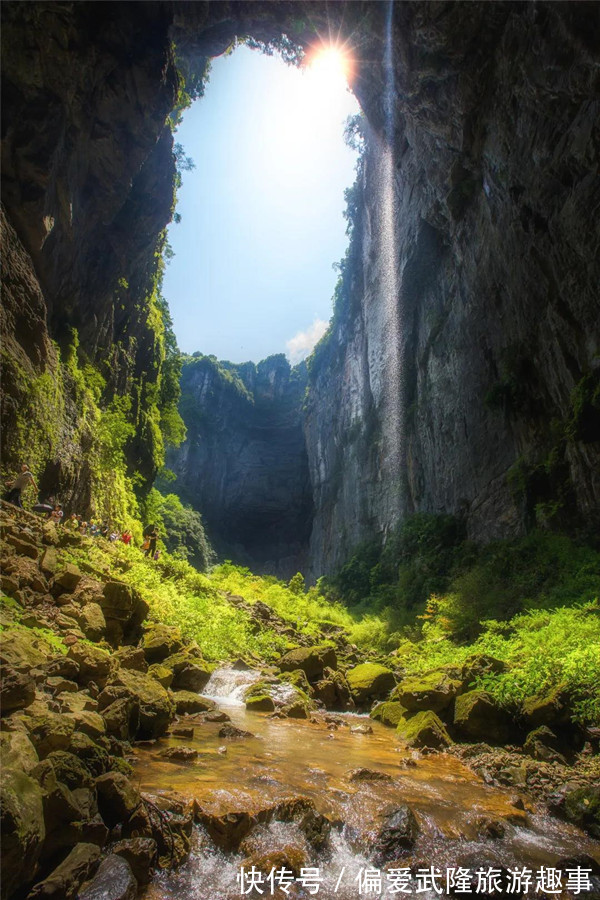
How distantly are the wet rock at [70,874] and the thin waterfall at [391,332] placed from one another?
26288 millimetres

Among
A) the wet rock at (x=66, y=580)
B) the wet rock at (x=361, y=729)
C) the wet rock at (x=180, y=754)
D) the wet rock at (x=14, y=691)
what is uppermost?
the wet rock at (x=66, y=580)

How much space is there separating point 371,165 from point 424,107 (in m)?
18.2

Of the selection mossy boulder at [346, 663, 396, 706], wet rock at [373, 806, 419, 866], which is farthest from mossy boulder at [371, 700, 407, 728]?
wet rock at [373, 806, 419, 866]

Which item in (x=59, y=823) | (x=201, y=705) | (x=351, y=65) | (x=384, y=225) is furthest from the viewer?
(x=384, y=225)

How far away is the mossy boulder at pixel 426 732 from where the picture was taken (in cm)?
Answer: 632

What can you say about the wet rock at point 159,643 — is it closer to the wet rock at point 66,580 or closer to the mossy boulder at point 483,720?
the wet rock at point 66,580

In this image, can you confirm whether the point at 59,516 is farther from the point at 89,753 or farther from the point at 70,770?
the point at 70,770

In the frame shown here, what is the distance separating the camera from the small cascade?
8468mm

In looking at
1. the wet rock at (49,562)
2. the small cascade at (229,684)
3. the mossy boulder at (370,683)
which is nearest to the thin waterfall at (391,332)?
the mossy boulder at (370,683)

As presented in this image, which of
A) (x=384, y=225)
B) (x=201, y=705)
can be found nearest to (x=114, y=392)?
(x=201, y=705)

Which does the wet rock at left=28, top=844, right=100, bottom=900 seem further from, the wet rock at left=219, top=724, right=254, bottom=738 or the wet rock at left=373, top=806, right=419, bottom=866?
the wet rock at left=219, top=724, right=254, bottom=738

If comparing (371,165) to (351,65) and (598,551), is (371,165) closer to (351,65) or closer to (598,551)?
(351,65)

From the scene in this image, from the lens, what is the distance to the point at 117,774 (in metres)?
3.41

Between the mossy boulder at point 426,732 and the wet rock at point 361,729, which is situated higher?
the mossy boulder at point 426,732
